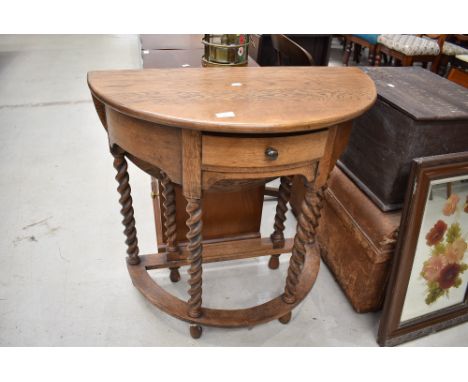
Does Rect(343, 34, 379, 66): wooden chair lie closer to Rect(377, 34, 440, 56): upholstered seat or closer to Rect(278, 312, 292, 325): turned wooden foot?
Rect(377, 34, 440, 56): upholstered seat

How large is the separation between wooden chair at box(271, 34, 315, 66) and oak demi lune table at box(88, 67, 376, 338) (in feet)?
1.79

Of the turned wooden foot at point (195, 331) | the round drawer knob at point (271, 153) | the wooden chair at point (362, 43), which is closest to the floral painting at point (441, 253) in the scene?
the round drawer knob at point (271, 153)

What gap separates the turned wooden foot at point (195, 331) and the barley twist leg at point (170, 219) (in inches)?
12.8

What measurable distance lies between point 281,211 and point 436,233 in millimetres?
650

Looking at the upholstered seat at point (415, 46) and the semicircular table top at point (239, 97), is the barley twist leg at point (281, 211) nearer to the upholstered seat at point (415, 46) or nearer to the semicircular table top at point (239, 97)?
the semicircular table top at point (239, 97)

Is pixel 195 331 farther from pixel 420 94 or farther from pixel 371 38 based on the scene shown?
pixel 371 38

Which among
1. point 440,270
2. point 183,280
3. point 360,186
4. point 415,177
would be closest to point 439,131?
point 415,177

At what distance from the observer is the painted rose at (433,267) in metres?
1.56

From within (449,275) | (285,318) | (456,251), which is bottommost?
(285,318)

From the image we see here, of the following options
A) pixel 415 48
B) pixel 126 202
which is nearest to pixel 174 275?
pixel 126 202

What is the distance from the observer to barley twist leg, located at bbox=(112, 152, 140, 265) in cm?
145

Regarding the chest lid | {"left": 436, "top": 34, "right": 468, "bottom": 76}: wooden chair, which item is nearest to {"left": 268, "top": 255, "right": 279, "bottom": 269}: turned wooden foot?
the chest lid

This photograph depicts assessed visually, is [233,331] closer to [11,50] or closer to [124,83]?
[124,83]

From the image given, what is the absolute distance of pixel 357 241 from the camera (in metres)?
1.67
